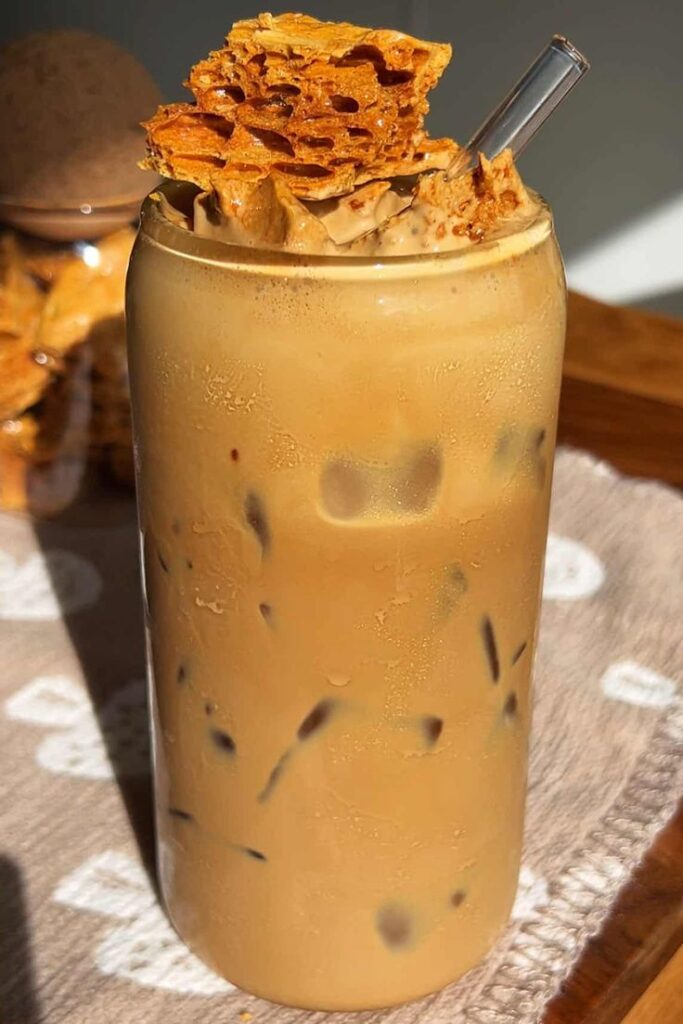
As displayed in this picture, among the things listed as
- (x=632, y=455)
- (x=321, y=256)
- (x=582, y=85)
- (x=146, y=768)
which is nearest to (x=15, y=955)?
(x=146, y=768)

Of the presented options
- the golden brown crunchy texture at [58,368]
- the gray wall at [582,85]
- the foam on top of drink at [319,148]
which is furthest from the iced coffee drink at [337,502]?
the gray wall at [582,85]

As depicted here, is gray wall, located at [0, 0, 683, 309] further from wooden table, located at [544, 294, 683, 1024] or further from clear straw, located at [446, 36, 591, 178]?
clear straw, located at [446, 36, 591, 178]

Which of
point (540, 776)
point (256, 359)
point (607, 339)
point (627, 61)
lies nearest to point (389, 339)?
point (256, 359)

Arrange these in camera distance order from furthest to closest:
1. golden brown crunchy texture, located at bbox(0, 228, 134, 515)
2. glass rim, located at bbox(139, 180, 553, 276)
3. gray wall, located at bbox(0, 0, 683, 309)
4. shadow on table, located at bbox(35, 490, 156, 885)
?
gray wall, located at bbox(0, 0, 683, 309) → golden brown crunchy texture, located at bbox(0, 228, 134, 515) → shadow on table, located at bbox(35, 490, 156, 885) → glass rim, located at bbox(139, 180, 553, 276)

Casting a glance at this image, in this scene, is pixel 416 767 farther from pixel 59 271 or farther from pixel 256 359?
pixel 59 271

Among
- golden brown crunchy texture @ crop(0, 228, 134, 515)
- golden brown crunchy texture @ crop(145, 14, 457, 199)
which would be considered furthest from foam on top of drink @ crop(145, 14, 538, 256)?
golden brown crunchy texture @ crop(0, 228, 134, 515)

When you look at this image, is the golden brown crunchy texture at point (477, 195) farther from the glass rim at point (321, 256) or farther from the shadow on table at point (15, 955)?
the shadow on table at point (15, 955)

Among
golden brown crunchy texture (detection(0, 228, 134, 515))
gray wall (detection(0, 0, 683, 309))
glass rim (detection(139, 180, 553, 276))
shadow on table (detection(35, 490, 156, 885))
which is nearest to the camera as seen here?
glass rim (detection(139, 180, 553, 276))

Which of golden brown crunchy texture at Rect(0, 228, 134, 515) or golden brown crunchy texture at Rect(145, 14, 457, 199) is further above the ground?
golden brown crunchy texture at Rect(145, 14, 457, 199)
